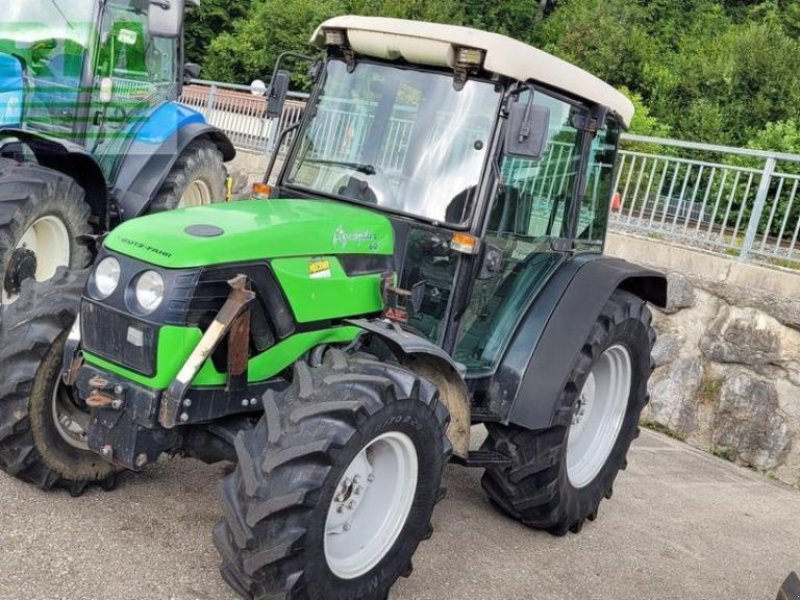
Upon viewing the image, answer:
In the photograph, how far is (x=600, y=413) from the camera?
4.68 metres

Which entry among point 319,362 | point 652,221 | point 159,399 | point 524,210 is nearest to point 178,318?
point 159,399

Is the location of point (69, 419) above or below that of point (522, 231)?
below

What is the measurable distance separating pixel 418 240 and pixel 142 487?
5.34 feet

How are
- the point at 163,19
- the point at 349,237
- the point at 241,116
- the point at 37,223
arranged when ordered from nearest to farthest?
the point at 349,237 < the point at 37,223 < the point at 163,19 < the point at 241,116

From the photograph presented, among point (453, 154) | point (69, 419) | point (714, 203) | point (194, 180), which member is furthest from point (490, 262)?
point (714, 203)

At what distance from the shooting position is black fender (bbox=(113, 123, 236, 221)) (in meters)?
6.31

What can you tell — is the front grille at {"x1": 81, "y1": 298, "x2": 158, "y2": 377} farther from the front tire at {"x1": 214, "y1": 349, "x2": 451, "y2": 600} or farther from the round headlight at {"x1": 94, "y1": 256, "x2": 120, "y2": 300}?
the front tire at {"x1": 214, "y1": 349, "x2": 451, "y2": 600}

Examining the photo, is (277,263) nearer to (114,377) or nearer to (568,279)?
(114,377)

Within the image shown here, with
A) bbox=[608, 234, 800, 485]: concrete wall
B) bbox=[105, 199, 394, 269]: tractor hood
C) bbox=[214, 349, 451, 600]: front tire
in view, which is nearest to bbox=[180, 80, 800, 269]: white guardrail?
bbox=[608, 234, 800, 485]: concrete wall

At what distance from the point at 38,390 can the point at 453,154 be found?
6.39 ft

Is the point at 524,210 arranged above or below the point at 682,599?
above

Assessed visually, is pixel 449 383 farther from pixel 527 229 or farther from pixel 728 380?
pixel 728 380

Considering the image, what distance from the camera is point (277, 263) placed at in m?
3.24

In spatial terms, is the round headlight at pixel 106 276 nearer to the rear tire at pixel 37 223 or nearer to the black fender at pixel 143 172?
the rear tire at pixel 37 223
